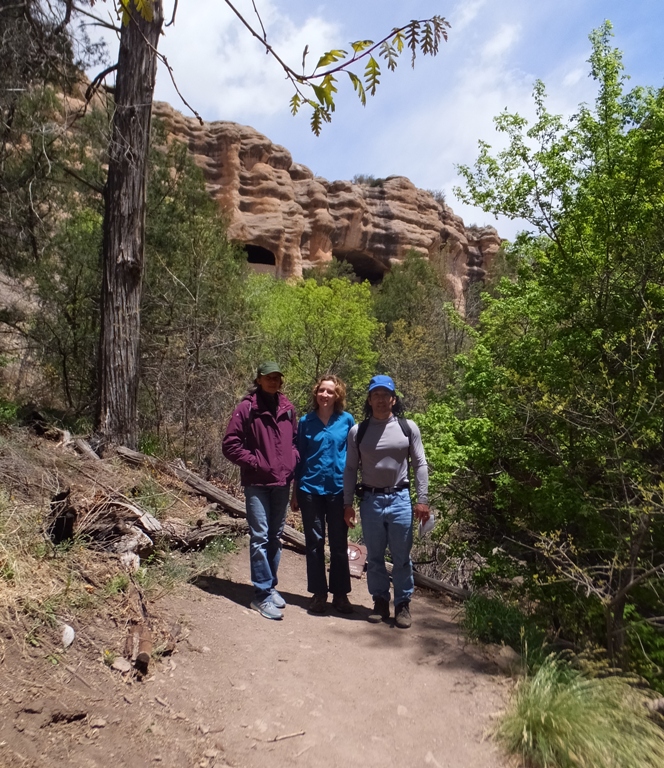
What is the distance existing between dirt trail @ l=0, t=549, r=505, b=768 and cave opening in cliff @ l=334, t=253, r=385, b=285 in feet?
121

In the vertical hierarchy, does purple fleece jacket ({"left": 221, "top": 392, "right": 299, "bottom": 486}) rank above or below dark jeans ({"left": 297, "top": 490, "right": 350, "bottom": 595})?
above

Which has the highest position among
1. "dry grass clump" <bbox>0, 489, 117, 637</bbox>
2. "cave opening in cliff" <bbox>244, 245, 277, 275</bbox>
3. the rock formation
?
the rock formation

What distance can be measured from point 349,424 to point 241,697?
6.61 ft

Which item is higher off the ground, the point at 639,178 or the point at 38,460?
the point at 639,178

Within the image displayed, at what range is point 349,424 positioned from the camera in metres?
4.65

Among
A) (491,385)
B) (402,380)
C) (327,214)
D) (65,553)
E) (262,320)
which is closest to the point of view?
(65,553)

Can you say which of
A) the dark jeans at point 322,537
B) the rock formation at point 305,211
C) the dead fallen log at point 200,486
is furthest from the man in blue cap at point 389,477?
the rock formation at point 305,211

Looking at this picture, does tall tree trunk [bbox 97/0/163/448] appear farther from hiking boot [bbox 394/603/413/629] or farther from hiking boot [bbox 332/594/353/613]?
hiking boot [bbox 394/603/413/629]

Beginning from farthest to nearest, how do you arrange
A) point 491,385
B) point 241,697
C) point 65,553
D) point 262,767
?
point 491,385 < point 65,553 < point 241,697 < point 262,767

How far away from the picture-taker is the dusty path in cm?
295

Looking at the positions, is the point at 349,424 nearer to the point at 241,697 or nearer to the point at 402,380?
the point at 241,697

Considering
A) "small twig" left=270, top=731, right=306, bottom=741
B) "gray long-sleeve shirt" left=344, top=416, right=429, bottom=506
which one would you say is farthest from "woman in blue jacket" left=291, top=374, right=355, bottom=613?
"small twig" left=270, top=731, right=306, bottom=741

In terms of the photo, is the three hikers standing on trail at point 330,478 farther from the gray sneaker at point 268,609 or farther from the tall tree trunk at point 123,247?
the tall tree trunk at point 123,247

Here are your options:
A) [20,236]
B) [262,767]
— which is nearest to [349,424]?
[262,767]
